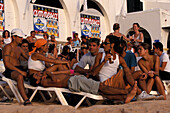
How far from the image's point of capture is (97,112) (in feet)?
14.3

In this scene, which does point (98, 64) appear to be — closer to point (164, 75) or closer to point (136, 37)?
point (164, 75)

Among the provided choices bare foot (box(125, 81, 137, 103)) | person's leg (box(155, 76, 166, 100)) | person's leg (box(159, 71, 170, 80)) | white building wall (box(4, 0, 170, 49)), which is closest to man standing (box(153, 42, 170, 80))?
person's leg (box(159, 71, 170, 80))

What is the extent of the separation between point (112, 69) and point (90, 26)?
1297 centimetres

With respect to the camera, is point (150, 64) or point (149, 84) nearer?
point (149, 84)

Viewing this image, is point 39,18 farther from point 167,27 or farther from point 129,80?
point 129,80

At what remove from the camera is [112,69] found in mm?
5535

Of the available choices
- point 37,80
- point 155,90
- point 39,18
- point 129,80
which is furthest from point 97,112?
point 39,18

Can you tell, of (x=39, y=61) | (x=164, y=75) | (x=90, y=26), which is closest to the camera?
(x=39, y=61)

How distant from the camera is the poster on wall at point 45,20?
1512 centimetres

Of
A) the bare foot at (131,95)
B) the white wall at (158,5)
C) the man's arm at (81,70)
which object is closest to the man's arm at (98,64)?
the man's arm at (81,70)

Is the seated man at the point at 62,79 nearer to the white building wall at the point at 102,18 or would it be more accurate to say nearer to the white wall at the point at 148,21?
the white building wall at the point at 102,18

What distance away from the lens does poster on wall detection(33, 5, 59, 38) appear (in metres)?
15.1

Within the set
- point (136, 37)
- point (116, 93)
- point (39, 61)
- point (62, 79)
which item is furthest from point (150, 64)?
point (136, 37)

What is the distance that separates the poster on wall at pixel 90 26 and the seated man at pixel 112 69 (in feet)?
39.2
